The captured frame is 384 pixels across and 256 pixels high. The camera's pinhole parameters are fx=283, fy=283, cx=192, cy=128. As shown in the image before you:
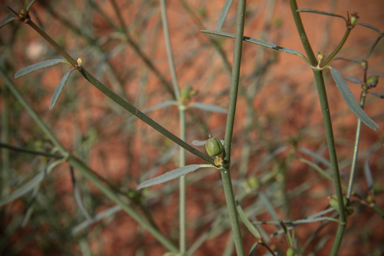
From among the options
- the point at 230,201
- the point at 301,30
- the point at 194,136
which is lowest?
the point at 230,201

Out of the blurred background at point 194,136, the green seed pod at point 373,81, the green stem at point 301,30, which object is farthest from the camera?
the blurred background at point 194,136

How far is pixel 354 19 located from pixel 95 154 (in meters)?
1.72

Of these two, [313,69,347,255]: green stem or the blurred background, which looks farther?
the blurred background

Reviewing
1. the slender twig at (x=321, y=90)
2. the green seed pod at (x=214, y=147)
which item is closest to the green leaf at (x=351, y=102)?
the slender twig at (x=321, y=90)

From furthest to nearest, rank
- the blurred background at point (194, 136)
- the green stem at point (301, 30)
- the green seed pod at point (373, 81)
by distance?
the blurred background at point (194, 136) < the green seed pod at point (373, 81) < the green stem at point (301, 30)

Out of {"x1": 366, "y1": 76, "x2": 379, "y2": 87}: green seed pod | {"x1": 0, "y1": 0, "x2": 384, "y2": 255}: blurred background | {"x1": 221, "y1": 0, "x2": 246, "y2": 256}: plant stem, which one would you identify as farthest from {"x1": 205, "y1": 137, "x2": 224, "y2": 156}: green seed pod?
{"x1": 0, "y1": 0, "x2": 384, "y2": 255}: blurred background

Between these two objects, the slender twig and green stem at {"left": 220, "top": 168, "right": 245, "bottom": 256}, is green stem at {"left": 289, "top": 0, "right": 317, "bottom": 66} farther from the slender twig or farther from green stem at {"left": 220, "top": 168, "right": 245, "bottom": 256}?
green stem at {"left": 220, "top": 168, "right": 245, "bottom": 256}

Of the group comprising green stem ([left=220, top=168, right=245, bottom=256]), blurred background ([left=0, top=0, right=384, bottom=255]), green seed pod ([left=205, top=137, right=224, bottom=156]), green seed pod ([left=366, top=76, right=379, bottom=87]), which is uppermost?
blurred background ([left=0, top=0, right=384, bottom=255])

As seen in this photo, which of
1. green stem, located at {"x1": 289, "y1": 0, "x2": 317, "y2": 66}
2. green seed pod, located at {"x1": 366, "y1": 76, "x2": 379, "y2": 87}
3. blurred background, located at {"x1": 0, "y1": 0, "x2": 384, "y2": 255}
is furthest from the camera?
blurred background, located at {"x1": 0, "y1": 0, "x2": 384, "y2": 255}

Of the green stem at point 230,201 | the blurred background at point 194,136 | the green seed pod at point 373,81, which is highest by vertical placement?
the blurred background at point 194,136

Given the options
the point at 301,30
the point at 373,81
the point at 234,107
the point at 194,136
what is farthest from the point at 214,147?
the point at 194,136

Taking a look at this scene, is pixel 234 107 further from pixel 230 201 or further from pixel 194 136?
pixel 194 136

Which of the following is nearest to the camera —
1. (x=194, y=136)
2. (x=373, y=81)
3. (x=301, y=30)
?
(x=301, y=30)

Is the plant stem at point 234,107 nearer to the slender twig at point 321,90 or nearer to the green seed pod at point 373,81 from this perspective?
the slender twig at point 321,90
